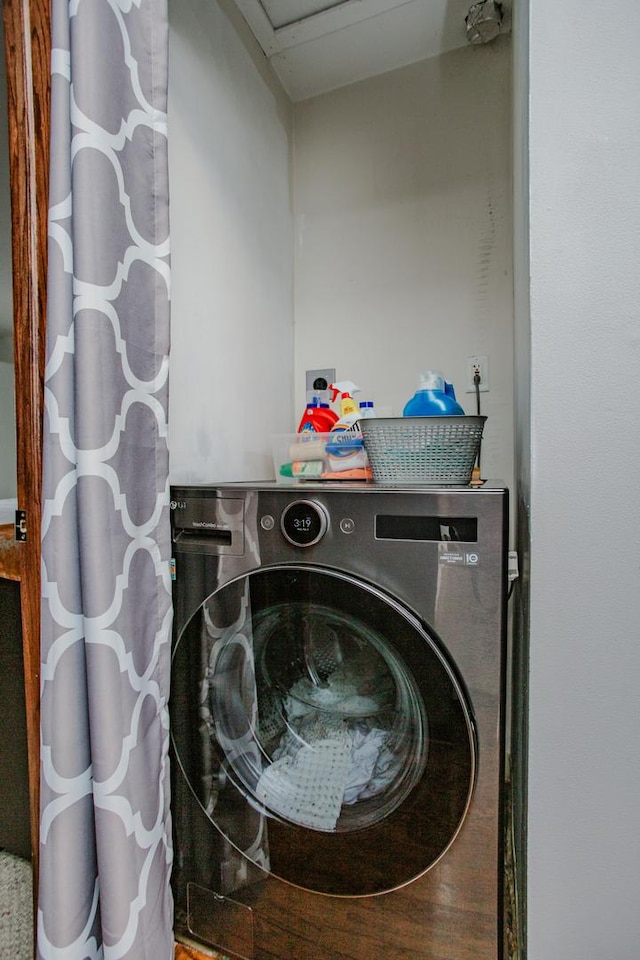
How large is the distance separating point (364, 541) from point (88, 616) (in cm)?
46

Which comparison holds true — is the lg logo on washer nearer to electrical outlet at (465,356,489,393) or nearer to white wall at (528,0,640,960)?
white wall at (528,0,640,960)

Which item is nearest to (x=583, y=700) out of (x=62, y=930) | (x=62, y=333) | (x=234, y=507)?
(x=234, y=507)

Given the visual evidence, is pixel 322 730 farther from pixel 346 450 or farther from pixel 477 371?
pixel 477 371

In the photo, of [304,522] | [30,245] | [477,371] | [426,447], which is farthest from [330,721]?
[477,371]

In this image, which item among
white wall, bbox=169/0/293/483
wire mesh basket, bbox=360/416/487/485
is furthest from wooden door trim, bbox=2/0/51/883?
wire mesh basket, bbox=360/416/487/485

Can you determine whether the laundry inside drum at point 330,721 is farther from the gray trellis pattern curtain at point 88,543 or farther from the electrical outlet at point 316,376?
the electrical outlet at point 316,376

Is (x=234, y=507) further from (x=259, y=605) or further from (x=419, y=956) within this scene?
(x=419, y=956)

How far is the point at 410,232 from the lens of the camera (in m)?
1.75

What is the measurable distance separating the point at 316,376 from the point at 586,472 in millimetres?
1284

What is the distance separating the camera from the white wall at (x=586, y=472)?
717 millimetres

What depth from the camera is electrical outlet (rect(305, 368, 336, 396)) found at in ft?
6.12

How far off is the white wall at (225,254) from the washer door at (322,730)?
1.50 ft

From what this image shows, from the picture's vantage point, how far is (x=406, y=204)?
175cm

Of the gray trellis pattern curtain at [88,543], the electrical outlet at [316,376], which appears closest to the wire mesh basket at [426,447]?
the gray trellis pattern curtain at [88,543]
